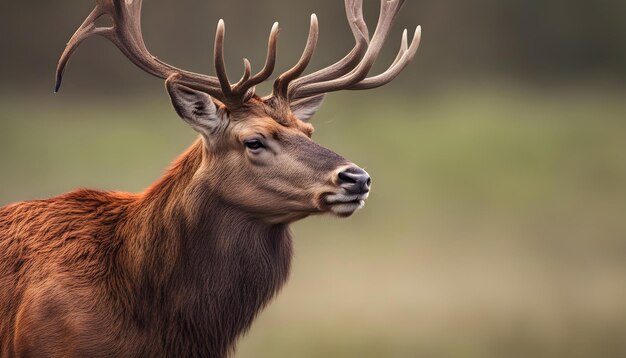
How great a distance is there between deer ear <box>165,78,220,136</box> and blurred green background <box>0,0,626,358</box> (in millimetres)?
7438

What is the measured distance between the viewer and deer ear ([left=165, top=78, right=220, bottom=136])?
8289 millimetres

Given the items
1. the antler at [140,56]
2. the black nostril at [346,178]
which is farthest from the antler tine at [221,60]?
the black nostril at [346,178]

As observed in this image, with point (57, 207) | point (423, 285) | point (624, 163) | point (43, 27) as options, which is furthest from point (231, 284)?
point (43, 27)

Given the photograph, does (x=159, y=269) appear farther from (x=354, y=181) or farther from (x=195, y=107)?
(x=354, y=181)

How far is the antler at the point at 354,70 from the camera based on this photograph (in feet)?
29.1

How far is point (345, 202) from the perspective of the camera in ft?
26.7

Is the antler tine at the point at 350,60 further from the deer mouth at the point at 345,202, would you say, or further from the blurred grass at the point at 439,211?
the blurred grass at the point at 439,211

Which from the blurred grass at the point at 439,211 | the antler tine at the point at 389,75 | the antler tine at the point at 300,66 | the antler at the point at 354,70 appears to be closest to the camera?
the antler tine at the point at 300,66

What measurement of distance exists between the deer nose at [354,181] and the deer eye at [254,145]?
572 mm

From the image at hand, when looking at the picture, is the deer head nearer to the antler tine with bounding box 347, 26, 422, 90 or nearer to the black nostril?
the black nostril

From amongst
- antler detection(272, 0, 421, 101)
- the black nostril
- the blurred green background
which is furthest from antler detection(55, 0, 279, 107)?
the blurred green background

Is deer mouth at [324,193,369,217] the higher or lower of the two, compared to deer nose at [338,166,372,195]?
lower

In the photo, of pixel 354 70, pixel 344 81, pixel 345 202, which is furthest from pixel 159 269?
pixel 354 70

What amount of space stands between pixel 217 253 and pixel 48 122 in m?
15.2
